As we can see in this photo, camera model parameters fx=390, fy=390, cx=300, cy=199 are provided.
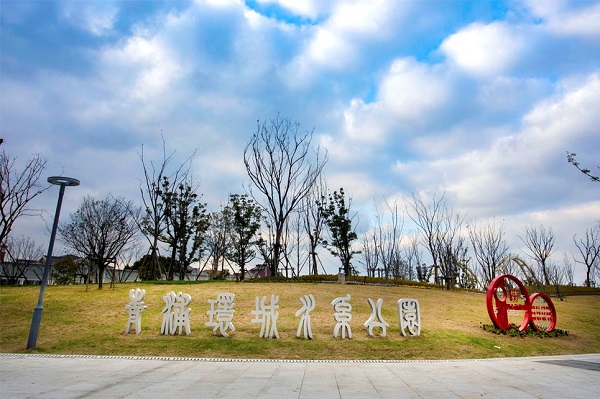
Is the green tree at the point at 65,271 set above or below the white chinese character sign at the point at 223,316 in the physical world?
above

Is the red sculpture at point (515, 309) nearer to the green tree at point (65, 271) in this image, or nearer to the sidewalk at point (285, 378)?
the sidewalk at point (285, 378)

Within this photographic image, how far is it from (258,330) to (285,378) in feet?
14.1

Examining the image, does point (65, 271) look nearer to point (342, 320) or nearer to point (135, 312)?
point (135, 312)

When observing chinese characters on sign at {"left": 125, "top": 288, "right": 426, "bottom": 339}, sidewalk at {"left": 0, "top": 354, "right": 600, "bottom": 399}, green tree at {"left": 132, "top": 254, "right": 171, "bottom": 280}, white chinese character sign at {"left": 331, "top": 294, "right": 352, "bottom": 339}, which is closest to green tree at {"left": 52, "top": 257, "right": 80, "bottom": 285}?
green tree at {"left": 132, "top": 254, "right": 171, "bottom": 280}

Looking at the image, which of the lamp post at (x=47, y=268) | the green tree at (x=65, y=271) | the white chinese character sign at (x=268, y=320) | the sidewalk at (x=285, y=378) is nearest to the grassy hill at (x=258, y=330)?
the white chinese character sign at (x=268, y=320)

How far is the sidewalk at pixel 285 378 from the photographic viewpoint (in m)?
4.86

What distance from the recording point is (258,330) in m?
10.0

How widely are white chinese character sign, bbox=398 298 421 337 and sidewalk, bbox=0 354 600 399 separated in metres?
2.02

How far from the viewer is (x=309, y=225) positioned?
2722 centimetres

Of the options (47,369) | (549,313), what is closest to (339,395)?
(47,369)

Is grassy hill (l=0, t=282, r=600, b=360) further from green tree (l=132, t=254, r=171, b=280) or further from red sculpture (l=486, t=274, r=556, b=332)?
green tree (l=132, t=254, r=171, b=280)

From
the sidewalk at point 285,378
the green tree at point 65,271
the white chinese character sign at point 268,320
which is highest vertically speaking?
the green tree at point 65,271

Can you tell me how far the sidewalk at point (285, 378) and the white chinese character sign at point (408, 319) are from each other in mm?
2019

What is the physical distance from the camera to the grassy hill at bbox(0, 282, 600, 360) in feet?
28.0
